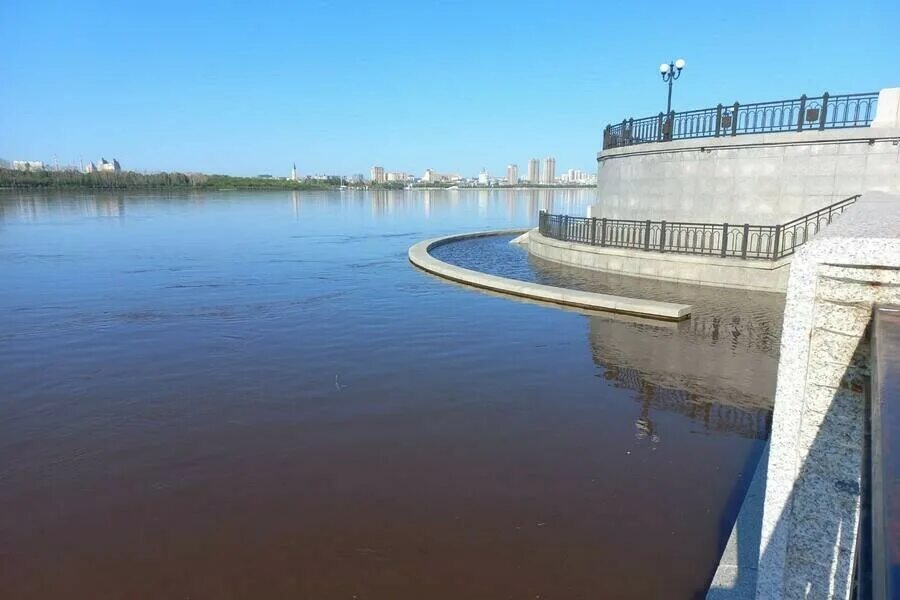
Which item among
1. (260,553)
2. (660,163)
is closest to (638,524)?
(260,553)

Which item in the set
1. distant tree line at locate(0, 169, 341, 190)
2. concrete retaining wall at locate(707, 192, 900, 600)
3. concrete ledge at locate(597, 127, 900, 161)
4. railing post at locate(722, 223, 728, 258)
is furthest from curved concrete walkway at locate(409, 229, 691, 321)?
distant tree line at locate(0, 169, 341, 190)

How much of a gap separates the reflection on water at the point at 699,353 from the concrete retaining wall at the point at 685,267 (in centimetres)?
38

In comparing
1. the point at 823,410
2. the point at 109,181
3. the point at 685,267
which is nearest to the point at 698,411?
the point at 823,410

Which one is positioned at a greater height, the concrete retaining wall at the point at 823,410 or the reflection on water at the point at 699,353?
the concrete retaining wall at the point at 823,410

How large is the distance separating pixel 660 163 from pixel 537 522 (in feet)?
46.3

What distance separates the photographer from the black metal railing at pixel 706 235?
12609 millimetres

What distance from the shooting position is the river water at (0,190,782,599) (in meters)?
3.79

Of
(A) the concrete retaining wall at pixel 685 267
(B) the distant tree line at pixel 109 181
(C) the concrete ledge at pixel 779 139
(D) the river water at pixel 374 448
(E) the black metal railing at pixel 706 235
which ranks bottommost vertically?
(D) the river water at pixel 374 448

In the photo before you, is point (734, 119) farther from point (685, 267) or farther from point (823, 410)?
point (823, 410)

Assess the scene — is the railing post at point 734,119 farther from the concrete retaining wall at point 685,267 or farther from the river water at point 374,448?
the river water at point 374,448

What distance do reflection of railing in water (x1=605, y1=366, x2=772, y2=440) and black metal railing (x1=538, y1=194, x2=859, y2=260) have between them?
6.83 meters

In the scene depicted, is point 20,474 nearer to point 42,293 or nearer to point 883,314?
point 883,314

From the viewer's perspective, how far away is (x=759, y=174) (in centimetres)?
1387

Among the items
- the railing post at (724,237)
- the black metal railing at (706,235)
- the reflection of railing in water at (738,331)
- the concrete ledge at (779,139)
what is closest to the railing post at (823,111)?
the concrete ledge at (779,139)
